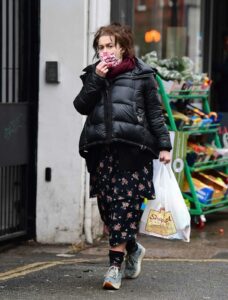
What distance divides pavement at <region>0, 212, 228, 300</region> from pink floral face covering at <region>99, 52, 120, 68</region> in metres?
1.53

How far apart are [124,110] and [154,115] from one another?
0.82ft

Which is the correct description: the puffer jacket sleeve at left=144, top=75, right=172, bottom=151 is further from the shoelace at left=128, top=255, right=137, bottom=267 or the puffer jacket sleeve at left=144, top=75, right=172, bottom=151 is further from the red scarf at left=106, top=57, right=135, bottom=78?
the shoelace at left=128, top=255, right=137, bottom=267

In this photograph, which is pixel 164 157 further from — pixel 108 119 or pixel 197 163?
pixel 197 163

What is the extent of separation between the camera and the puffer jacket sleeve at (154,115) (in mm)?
5578

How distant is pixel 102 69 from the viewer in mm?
5414

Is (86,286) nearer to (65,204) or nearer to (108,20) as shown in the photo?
(65,204)

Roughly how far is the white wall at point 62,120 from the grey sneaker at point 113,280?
5.92ft

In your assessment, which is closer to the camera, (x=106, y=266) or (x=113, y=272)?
(x=113, y=272)

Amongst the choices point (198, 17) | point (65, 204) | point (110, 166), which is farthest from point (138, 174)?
A: point (198, 17)

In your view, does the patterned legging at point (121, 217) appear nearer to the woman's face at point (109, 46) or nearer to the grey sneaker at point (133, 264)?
the grey sneaker at point (133, 264)

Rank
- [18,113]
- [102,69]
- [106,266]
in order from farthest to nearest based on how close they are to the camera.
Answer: [18,113] → [106,266] → [102,69]

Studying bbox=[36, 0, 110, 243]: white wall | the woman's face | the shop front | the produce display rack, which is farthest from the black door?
the woman's face

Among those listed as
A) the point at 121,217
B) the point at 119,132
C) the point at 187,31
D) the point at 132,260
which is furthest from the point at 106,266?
the point at 187,31

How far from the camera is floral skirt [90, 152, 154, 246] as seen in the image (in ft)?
18.1
